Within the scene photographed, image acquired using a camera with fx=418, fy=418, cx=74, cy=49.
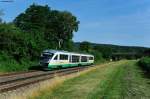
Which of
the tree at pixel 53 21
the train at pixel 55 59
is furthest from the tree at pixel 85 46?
the train at pixel 55 59

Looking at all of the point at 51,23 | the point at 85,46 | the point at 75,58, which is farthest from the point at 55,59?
the point at 85,46

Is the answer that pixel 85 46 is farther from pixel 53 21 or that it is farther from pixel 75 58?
pixel 75 58

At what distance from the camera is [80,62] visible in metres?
73.9

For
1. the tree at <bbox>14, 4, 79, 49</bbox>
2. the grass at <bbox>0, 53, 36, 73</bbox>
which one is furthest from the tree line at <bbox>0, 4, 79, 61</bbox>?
the grass at <bbox>0, 53, 36, 73</bbox>

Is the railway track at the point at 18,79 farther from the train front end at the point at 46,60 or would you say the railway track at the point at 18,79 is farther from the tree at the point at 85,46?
the tree at the point at 85,46

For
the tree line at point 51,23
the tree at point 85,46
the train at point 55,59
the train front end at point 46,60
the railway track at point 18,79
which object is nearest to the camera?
the railway track at point 18,79

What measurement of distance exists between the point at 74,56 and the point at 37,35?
6.83m

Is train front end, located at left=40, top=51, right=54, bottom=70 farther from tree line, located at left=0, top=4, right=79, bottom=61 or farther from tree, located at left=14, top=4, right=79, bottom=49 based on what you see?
tree, located at left=14, top=4, right=79, bottom=49

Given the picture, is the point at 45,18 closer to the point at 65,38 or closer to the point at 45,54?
the point at 65,38

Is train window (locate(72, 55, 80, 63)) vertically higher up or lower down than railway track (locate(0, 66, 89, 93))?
higher up

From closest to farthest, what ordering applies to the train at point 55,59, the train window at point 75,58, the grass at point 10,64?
the grass at point 10,64
the train at point 55,59
the train window at point 75,58

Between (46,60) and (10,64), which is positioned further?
(46,60)

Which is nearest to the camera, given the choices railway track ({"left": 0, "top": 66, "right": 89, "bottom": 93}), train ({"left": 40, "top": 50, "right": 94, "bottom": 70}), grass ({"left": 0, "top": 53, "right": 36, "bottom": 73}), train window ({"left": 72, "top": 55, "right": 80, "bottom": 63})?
railway track ({"left": 0, "top": 66, "right": 89, "bottom": 93})

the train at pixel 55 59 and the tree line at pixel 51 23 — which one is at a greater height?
the tree line at pixel 51 23
